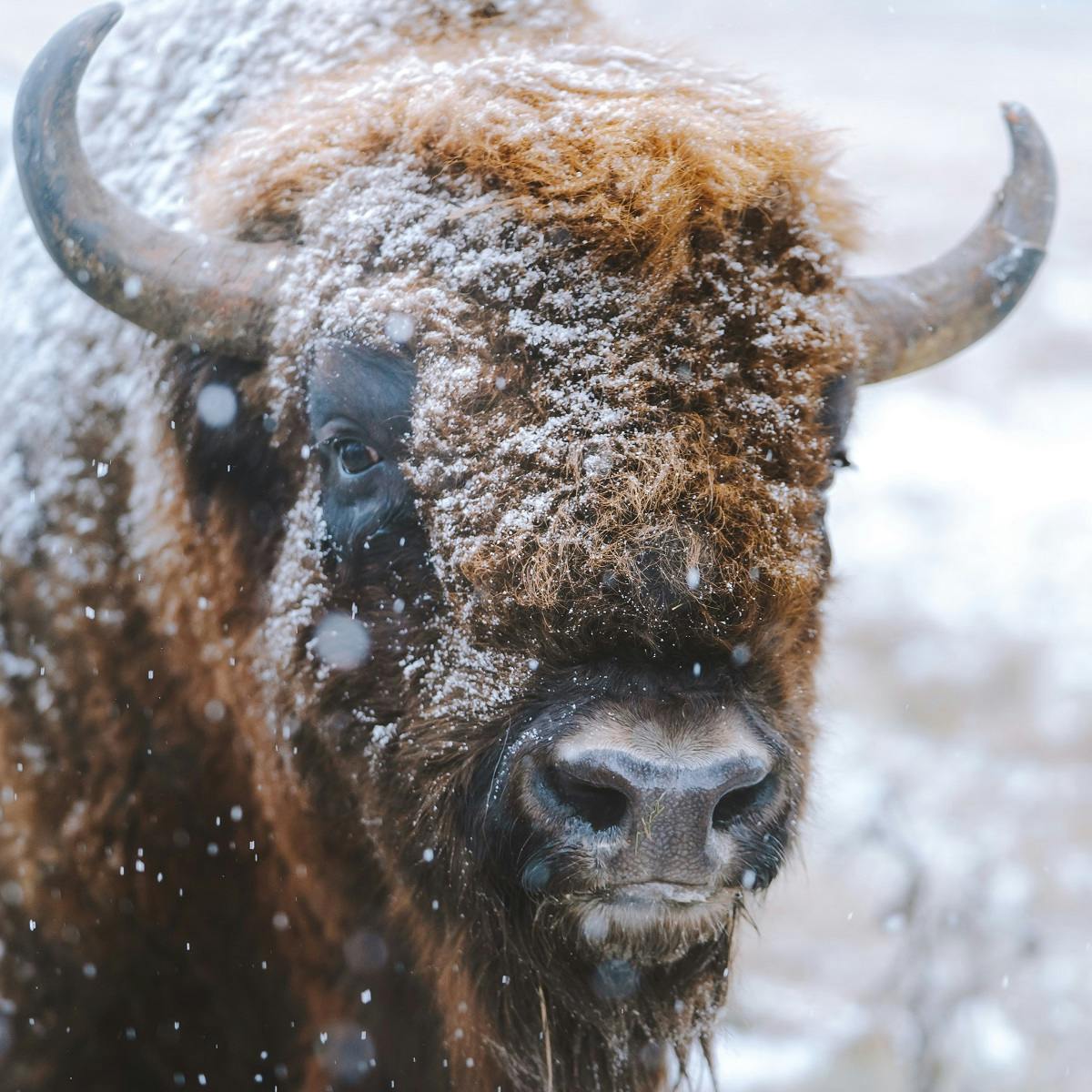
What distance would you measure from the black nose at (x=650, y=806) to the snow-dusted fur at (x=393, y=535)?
156 mm

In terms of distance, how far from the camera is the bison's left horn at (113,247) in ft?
8.43

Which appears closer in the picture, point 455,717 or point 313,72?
point 455,717

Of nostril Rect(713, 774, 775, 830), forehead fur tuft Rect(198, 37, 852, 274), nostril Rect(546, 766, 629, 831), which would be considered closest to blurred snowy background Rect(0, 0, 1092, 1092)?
forehead fur tuft Rect(198, 37, 852, 274)

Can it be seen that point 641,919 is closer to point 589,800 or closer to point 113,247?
point 589,800

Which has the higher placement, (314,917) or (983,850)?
(314,917)

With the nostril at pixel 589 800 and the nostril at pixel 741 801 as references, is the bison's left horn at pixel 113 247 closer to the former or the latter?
the nostril at pixel 589 800

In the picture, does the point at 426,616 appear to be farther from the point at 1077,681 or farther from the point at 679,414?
the point at 1077,681

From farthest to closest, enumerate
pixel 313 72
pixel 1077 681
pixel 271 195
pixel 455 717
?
pixel 1077 681, pixel 313 72, pixel 271 195, pixel 455 717

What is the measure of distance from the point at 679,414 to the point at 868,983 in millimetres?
4768

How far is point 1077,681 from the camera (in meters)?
8.61

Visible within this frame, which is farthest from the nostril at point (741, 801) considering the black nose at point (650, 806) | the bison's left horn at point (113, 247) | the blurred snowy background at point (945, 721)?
the bison's left horn at point (113, 247)

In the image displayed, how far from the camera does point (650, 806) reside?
206cm

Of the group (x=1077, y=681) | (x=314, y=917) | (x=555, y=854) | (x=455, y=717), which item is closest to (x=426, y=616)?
(x=455, y=717)

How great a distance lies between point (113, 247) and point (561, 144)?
38.2 inches
